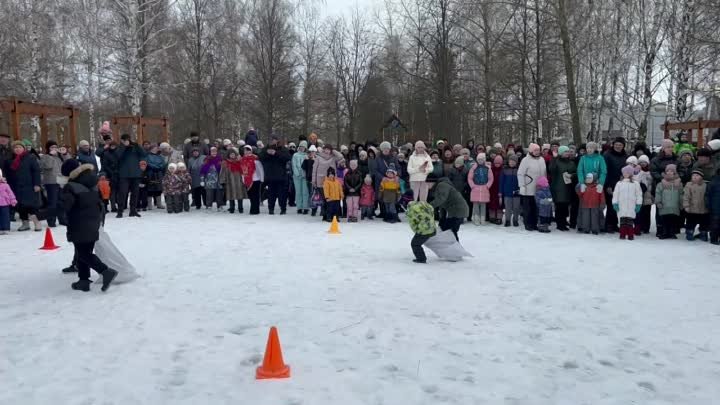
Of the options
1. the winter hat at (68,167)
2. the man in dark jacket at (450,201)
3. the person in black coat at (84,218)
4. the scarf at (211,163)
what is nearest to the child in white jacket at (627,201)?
the man in dark jacket at (450,201)

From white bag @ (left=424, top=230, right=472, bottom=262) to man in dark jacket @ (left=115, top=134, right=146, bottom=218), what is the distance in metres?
8.60

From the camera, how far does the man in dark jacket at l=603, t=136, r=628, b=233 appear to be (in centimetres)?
1243

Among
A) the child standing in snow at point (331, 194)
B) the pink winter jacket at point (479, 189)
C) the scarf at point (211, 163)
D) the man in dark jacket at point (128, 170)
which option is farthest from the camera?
the scarf at point (211, 163)

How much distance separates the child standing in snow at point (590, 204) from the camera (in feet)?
39.8

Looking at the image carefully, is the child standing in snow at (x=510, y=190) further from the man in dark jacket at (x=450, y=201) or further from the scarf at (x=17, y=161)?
the scarf at (x=17, y=161)

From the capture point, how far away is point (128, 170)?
14.2m

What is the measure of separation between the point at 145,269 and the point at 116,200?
23.5ft

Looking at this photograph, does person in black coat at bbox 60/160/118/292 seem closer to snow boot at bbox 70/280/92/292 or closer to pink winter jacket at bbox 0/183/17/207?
snow boot at bbox 70/280/92/292

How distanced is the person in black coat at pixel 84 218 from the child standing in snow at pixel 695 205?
1043cm

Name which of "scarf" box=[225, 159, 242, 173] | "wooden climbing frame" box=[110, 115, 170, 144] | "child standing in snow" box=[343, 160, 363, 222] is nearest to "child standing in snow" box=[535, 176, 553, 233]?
"child standing in snow" box=[343, 160, 363, 222]

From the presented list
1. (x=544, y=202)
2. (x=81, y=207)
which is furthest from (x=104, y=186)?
(x=544, y=202)

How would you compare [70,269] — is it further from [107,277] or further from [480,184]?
[480,184]

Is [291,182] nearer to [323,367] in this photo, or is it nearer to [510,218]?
[510,218]

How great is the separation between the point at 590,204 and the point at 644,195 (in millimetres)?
1068
